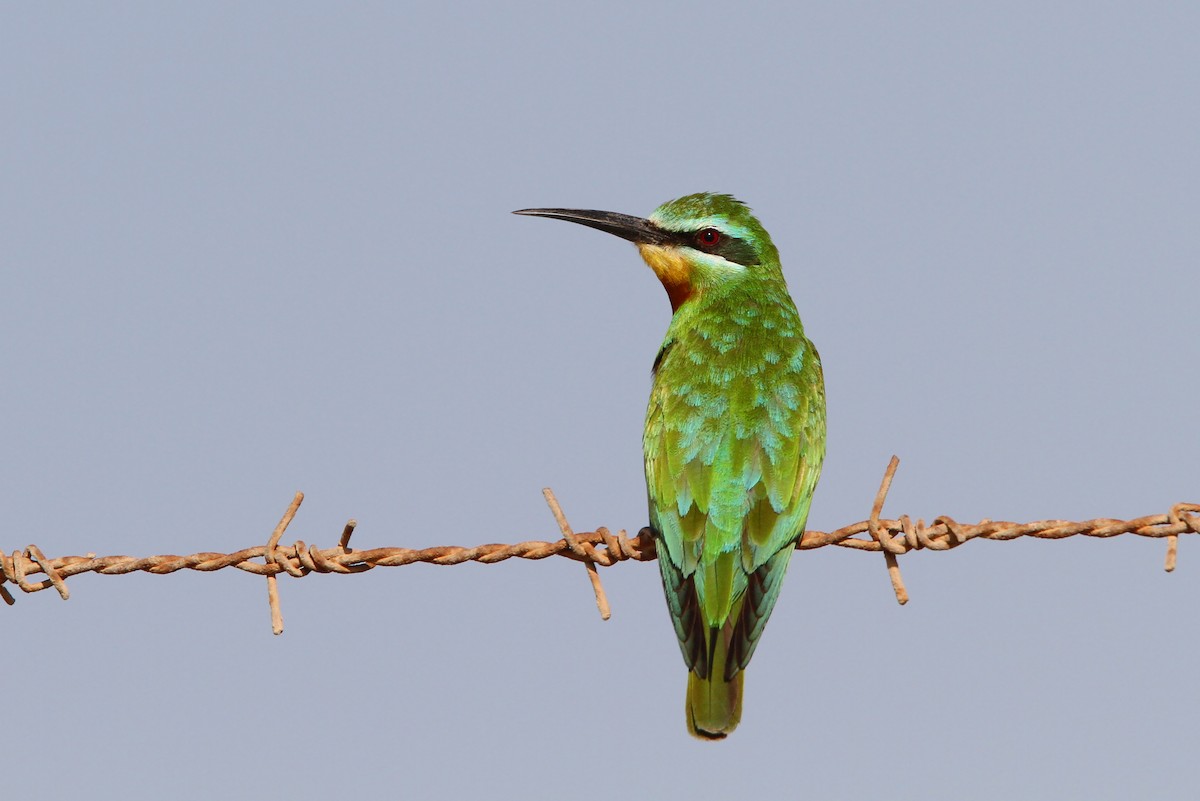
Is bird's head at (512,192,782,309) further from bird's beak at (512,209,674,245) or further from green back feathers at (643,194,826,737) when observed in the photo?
green back feathers at (643,194,826,737)

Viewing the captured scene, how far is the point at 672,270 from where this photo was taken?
6.82m

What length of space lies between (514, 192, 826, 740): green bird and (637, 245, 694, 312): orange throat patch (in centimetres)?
47

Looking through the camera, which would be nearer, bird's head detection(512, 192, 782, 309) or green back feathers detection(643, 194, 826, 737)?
green back feathers detection(643, 194, 826, 737)

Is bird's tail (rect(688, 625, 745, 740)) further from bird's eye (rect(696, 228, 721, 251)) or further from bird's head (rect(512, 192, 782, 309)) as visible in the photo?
Result: bird's eye (rect(696, 228, 721, 251))

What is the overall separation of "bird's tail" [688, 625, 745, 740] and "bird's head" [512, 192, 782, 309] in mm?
2639

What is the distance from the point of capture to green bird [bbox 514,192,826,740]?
4.45m

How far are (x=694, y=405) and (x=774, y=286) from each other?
1771mm

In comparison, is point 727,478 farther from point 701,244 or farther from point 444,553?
point 701,244

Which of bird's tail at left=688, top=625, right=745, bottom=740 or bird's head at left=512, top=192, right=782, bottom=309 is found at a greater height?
bird's head at left=512, top=192, right=782, bottom=309

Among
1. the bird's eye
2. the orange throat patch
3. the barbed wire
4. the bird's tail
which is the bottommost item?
the bird's tail

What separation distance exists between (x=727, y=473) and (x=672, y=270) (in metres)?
2.28

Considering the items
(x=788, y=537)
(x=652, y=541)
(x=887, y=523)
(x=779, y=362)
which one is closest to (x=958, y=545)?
(x=887, y=523)

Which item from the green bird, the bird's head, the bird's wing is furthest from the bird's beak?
the bird's wing

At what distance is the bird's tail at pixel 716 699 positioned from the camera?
14.4 ft
